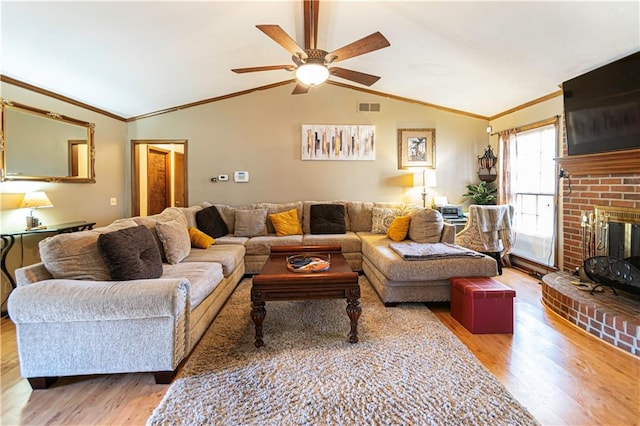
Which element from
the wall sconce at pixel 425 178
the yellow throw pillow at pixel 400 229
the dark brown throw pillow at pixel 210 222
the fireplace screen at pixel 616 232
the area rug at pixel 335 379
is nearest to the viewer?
the area rug at pixel 335 379

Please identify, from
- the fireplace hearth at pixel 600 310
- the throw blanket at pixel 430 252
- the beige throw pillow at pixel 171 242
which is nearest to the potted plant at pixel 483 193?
the fireplace hearth at pixel 600 310

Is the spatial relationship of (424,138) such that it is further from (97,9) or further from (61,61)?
(61,61)

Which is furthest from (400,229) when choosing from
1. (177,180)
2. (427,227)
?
(177,180)

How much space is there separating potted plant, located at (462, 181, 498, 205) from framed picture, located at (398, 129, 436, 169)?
32.0 inches

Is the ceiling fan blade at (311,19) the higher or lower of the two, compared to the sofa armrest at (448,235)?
higher

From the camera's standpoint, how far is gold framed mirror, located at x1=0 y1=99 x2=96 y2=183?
2973 mm

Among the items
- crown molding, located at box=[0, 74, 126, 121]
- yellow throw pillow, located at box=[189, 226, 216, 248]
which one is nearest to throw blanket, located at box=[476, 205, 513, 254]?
yellow throw pillow, located at box=[189, 226, 216, 248]

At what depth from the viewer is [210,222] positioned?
4242mm

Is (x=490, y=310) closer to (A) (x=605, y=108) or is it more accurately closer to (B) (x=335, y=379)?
(B) (x=335, y=379)

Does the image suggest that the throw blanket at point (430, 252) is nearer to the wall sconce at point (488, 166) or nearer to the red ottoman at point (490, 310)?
the red ottoman at point (490, 310)

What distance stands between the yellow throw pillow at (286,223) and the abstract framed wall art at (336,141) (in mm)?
1120

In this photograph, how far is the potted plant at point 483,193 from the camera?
192 inches

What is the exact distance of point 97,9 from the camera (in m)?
2.42

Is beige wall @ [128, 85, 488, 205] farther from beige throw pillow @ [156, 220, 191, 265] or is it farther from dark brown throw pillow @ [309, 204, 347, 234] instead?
beige throw pillow @ [156, 220, 191, 265]
